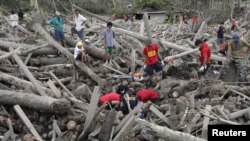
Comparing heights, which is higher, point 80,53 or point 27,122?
point 80,53

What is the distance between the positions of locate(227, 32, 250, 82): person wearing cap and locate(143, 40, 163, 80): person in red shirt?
192 cm

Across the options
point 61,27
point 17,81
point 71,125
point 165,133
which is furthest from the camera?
point 61,27

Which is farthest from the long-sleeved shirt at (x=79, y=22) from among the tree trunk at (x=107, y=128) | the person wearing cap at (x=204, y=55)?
the tree trunk at (x=107, y=128)

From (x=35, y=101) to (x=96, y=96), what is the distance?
1.53m

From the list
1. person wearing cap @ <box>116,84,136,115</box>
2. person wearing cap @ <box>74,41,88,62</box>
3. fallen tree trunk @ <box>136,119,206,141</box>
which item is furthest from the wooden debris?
person wearing cap @ <box>74,41,88,62</box>

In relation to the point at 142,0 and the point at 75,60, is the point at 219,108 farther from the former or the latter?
the point at 142,0

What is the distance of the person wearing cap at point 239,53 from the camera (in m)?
10.7

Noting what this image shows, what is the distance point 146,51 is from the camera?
1148cm

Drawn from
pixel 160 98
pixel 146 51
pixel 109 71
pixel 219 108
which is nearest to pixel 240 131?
pixel 219 108

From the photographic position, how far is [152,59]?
38.0 ft

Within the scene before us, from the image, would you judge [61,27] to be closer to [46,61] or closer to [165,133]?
[46,61]

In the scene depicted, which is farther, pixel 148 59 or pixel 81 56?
pixel 81 56

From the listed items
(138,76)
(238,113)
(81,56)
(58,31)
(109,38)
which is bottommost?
(138,76)

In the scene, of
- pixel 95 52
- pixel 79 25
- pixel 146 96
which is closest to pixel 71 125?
pixel 146 96
